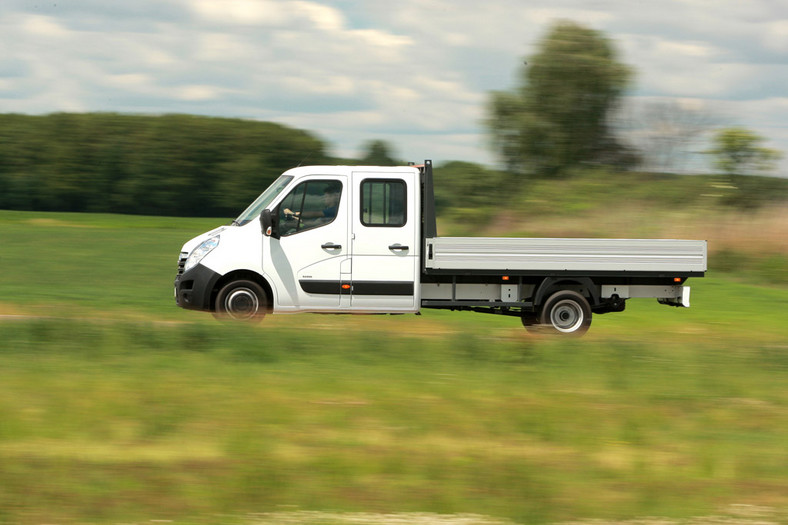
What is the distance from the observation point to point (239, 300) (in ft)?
39.2

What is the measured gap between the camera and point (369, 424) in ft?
22.8

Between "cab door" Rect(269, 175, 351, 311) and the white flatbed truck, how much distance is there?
0.04ft

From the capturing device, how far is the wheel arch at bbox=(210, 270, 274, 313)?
12.0 metres

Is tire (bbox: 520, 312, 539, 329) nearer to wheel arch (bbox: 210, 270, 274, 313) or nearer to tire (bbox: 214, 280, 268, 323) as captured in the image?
wheel arch (bbox: 210, 270, 274, 313)

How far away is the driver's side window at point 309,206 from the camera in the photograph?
11938 millimetres

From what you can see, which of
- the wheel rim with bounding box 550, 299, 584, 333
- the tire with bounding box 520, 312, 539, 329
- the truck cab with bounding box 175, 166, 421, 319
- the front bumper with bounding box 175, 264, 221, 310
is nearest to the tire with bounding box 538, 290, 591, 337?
the wheel rim with bounding box 550, 299, 584, 333

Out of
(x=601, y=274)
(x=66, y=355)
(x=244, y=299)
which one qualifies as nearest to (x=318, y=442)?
(x=66, y=355)

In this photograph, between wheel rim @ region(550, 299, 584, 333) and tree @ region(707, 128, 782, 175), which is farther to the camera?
tree @ region(707, 128, 782, 175)

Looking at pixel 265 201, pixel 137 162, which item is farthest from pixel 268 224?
pixel 137 162

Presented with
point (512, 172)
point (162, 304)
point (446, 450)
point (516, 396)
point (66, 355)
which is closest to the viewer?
point (446, 450)

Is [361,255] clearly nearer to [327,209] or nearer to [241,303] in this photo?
[327,209]

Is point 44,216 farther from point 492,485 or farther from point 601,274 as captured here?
point 492,485

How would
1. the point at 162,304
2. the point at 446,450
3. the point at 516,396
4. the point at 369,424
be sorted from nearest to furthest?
1. the point at 446,450
2. the point at 369,424
3. the point at 516,396
4. the point at 162,304

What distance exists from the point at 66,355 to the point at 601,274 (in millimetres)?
6516
